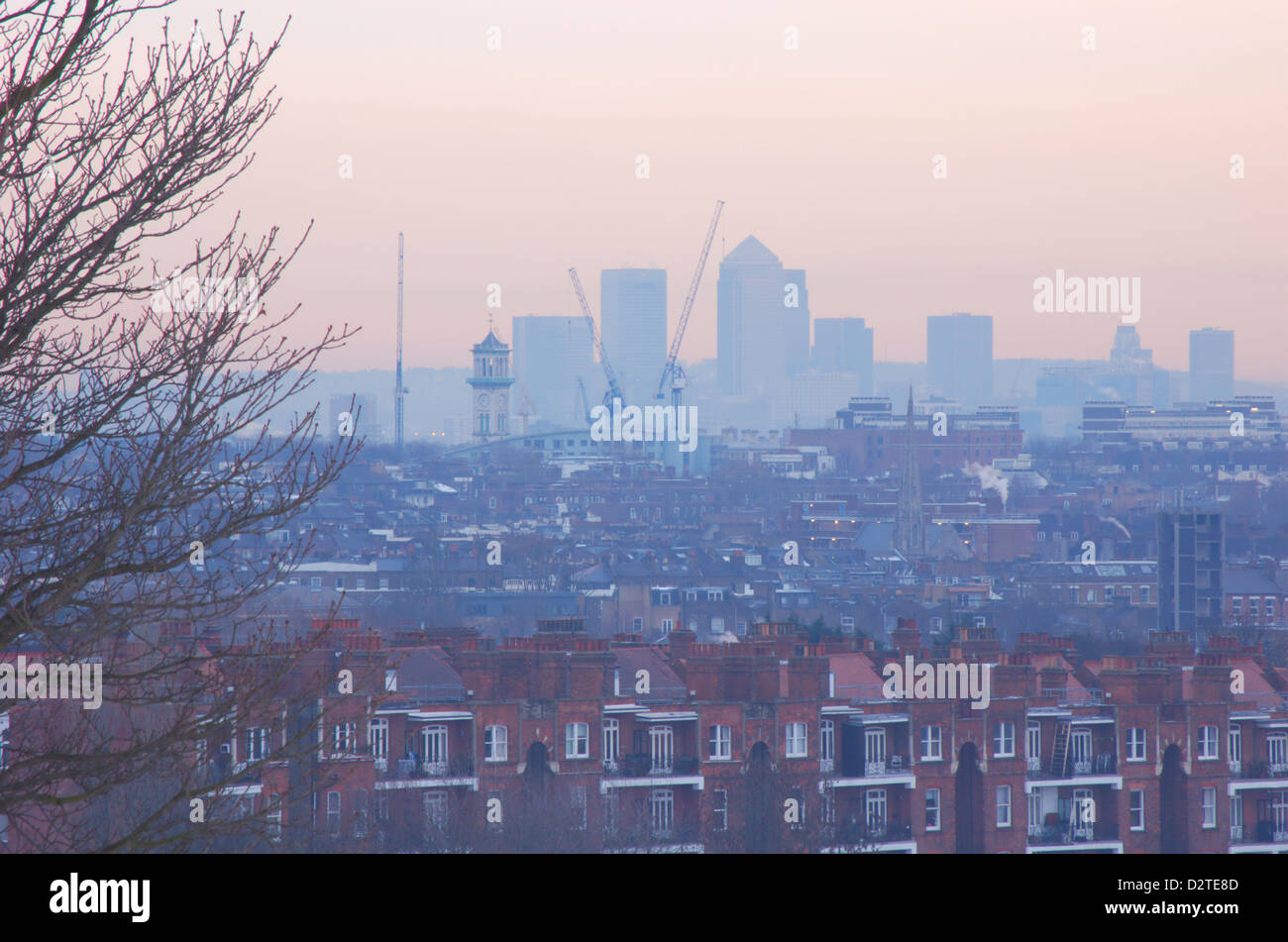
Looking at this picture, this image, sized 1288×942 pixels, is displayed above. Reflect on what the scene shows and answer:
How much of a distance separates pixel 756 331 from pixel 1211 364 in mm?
33509

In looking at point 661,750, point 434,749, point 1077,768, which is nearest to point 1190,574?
point 1077,768

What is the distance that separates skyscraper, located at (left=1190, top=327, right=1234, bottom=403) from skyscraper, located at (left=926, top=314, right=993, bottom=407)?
12.2 metres

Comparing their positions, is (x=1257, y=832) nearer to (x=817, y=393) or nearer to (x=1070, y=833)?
(x=1070, y=833)

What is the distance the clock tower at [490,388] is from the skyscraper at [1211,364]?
4088 centimetres

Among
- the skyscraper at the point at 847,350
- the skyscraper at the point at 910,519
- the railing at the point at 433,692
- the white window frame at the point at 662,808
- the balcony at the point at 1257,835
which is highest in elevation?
the skyscraper at the point at 847,350

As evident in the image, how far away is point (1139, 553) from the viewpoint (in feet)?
153

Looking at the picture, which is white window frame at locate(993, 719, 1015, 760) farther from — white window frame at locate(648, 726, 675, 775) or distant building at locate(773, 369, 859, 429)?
distant building at locate(773, 369, 859, 429)

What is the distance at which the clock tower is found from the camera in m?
92.4

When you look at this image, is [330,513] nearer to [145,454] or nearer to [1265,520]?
[1265,520]

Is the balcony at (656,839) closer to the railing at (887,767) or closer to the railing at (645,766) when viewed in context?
the railing at (645,766)

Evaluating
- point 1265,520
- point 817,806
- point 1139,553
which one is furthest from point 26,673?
point 1265,520

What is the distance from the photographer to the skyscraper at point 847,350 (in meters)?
108

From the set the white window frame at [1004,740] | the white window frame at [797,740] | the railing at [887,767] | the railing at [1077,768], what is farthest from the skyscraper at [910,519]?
the white window frame at [797,740]
